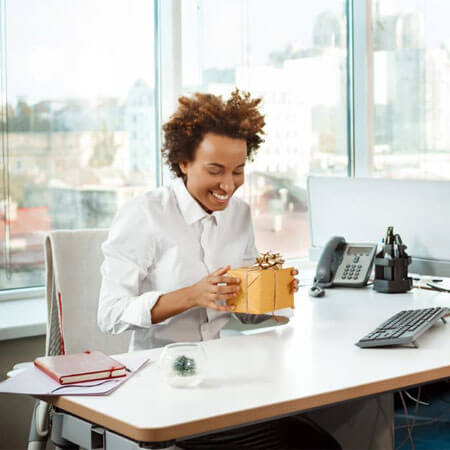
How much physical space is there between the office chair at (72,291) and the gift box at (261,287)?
49cm

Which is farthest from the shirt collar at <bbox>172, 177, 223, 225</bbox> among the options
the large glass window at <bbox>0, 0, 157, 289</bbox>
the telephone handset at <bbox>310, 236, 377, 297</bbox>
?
the large glass window at <bbox>0, 0, 157, 289</bbox>

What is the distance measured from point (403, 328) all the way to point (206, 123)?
752 millimetres

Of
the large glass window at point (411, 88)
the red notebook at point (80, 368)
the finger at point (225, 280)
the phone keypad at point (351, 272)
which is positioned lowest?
the red notebook at point (80, 368)

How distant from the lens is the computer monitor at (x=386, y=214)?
2539mm

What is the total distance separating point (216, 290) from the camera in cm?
185

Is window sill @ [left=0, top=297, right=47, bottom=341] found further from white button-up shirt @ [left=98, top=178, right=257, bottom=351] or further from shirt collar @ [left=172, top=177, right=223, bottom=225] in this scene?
shirt collar @ [left=172, top=177, right=223, bottom=225]

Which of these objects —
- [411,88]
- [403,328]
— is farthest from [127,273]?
[411,88]

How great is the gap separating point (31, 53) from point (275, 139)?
1365 millimetres

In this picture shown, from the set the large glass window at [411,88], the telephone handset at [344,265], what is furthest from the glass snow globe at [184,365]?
the large glass window at [411,88]

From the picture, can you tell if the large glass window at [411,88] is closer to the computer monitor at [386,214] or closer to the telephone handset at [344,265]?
the computer monitor at [386,214]

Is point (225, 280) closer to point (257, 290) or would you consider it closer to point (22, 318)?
point (257, 290)

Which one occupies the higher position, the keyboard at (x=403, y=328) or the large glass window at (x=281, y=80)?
the large glass window at (x=281, y=80)

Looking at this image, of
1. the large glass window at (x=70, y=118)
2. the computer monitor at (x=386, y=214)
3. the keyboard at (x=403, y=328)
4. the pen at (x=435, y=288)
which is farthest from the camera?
the large glass window at (x=70, y=118)

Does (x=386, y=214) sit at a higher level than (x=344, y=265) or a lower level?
higher
